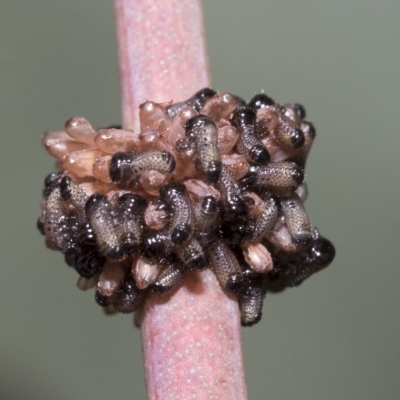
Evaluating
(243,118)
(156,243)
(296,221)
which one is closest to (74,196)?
(156,243)

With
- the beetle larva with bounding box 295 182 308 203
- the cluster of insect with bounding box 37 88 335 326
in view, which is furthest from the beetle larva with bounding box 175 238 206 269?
the beetle larva with bounding box 295 182 308 203

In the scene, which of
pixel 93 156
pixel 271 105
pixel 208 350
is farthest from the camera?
pixel 271 105

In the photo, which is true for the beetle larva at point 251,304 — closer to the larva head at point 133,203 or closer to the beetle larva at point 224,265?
the beetle larva at point 224,265

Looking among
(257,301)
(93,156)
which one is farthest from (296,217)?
(93,156)

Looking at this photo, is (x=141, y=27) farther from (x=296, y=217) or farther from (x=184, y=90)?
(x=296, y=217)

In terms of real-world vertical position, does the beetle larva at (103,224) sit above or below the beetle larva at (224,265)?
above

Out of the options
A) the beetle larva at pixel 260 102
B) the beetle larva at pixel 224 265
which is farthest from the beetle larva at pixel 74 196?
the beetle larva at pixel 260 102
